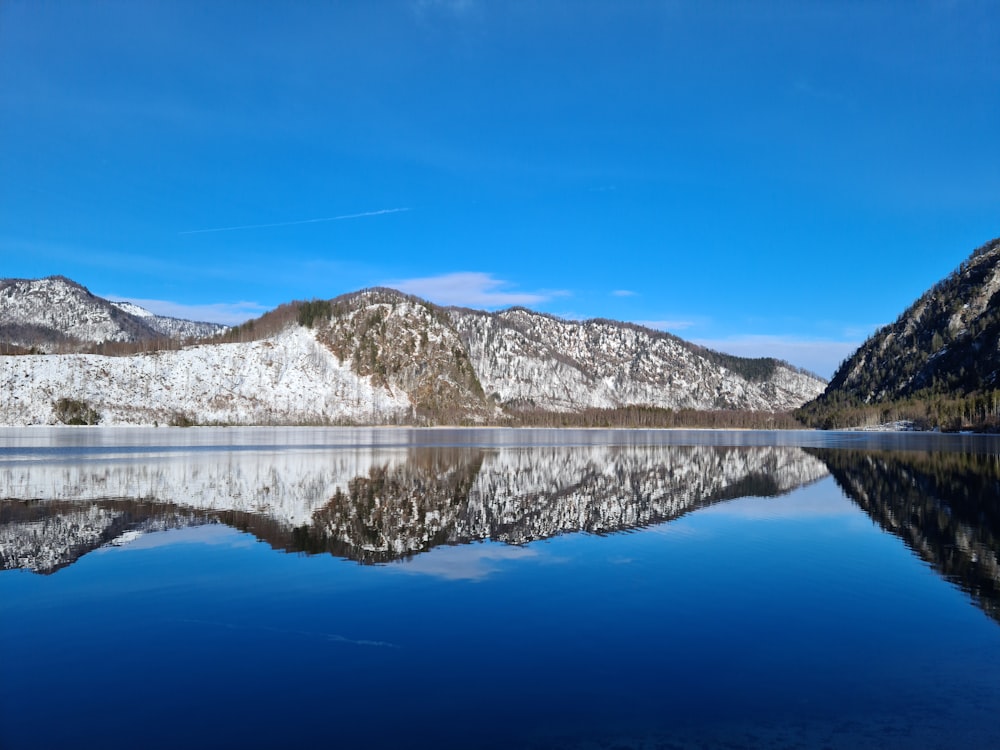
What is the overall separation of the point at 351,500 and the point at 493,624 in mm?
22184

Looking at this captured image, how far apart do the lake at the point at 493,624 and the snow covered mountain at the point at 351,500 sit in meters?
0.31

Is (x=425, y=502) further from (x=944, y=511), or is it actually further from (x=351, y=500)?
(x=944, y=511)

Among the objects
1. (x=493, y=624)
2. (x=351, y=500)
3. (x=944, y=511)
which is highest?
(x=351, y=500)

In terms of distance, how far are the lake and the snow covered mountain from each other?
1.01 ft

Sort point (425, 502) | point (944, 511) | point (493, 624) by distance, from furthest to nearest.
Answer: point (425, 502) → point (944, 511) → point (493, 624)

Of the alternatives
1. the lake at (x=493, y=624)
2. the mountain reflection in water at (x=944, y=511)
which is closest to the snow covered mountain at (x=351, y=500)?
the lake at (x=493, y=624)

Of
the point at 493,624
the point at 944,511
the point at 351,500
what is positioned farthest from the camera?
the point at 351,500

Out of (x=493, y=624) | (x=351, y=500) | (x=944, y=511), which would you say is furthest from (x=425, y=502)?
(x=944, y=511)

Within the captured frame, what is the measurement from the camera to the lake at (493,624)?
11.3 meters

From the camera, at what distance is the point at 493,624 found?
16.8m

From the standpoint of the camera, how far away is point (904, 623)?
16.9 metres

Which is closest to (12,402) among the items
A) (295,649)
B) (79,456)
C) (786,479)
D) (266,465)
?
(79,456)

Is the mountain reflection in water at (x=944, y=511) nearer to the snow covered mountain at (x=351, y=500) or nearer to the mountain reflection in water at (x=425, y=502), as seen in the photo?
the mountain reflection in water at (x=425, y=502)

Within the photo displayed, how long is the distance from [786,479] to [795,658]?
42.9 m
